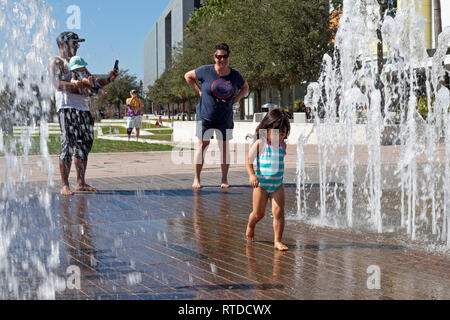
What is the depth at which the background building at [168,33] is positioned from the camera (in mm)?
82812

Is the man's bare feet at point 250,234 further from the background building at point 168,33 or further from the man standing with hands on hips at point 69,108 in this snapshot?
the background building at point 168,33

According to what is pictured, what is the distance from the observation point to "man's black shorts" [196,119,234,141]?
743 centimetres

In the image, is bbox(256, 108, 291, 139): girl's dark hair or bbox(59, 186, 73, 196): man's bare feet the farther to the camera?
bbox(59, 186, 73, 196): man's bare feet

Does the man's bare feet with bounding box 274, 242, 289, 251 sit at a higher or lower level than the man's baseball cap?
lower

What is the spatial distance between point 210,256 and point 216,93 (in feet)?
12.2

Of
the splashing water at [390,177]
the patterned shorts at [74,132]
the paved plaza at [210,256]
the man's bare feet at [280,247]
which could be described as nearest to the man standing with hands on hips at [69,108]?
the patterned shorts at [74,132]

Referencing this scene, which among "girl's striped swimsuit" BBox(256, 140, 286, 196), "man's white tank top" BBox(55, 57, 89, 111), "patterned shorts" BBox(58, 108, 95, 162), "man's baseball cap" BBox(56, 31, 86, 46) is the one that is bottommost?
"girl's striped swimsuit" BBox(256, 140, 286, 196)

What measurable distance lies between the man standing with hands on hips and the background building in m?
46.9

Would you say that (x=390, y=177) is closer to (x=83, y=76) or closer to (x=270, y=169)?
(x=83, y=76)

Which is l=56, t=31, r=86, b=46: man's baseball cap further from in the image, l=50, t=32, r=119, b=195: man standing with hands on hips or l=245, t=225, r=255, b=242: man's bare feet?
l=245, t=225, r=255, b=242: man's bare feet

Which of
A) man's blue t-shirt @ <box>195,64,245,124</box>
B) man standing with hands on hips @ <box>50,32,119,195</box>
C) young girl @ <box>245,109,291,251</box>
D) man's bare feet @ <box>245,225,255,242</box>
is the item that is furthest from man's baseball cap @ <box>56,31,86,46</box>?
man's bare feet @ <box>245,225,255,242</box>

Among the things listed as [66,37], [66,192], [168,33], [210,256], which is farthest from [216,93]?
[168,33]

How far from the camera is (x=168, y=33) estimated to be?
11100 centimetres
